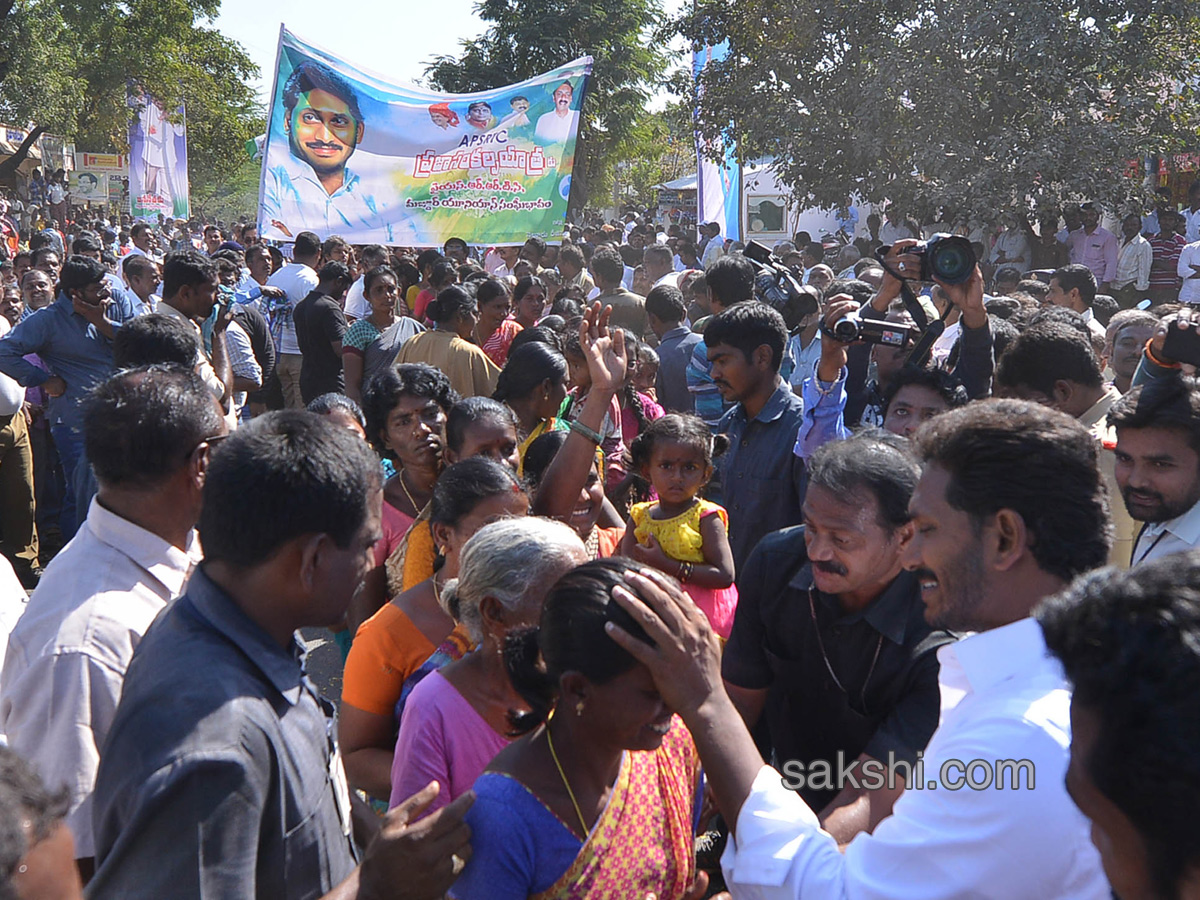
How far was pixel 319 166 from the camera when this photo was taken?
10109 mm

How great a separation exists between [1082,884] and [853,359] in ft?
12.9

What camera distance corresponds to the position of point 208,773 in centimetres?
145

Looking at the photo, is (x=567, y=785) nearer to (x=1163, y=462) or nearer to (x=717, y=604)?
(x=717, y=604)

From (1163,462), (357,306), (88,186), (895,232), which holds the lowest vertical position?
(1163,462)

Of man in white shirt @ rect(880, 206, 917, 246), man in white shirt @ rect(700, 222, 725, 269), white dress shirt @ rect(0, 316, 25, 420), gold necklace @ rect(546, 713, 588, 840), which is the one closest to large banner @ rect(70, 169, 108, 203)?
man in white shirt @ rect(700, 222, 725, 269)

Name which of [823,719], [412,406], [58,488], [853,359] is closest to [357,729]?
[823,719]

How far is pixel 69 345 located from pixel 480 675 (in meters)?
4.68

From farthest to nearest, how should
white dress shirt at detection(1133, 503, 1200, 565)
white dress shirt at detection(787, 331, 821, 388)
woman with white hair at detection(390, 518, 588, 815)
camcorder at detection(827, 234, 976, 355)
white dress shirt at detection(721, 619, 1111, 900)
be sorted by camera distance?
white dress shirt at detection(787, 331, 821, 388)
camcorder at detection(827, 234, 976, 355)
white dress shirt at detection(1133, 503, 1200, 565)
woman with white hair at detection(390, 518, 588, 815)
white dress shirt at detection(721, 619, 1111, 900)

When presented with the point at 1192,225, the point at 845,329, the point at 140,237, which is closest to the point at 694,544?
the point at 845,329

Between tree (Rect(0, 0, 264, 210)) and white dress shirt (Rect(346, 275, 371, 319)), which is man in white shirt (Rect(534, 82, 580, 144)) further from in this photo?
tree (Rect(0, 0, 264, 210))

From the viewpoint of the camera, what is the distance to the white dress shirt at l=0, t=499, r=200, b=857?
6.29ft

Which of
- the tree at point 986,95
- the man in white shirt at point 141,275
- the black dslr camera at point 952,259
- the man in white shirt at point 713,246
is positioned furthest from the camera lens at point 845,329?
→ the man in white shirt at point 713,246

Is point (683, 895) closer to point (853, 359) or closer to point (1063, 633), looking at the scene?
point (1063, 633)

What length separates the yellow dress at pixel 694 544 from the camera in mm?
3645
